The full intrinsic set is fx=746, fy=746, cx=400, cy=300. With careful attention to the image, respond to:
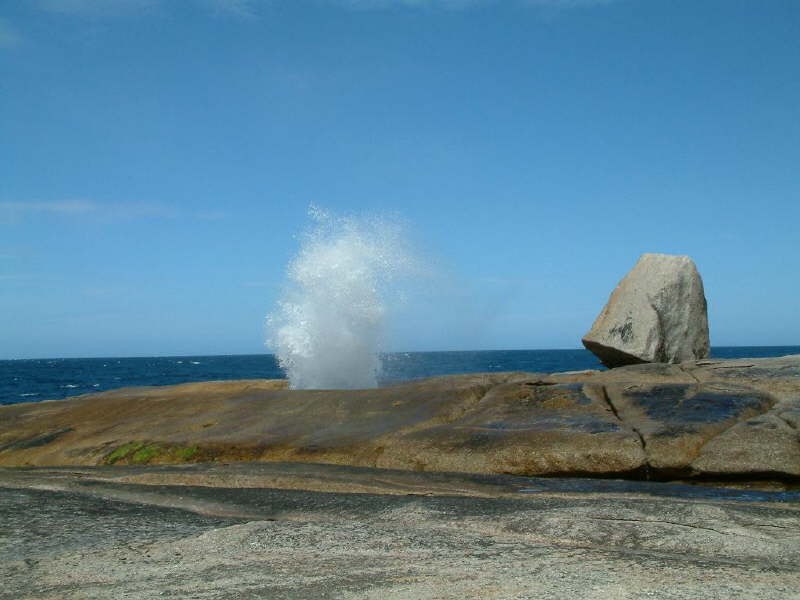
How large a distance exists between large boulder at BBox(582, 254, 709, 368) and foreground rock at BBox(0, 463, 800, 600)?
8.87 m

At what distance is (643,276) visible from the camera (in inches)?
699

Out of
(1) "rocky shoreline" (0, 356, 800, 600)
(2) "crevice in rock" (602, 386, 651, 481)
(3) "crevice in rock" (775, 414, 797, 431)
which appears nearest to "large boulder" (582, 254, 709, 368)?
(1) "rocky shoreline" (0, 356, 800, 600)

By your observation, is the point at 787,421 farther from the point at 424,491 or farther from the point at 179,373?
the point at 179,373

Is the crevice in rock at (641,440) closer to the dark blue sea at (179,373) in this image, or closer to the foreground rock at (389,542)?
the foreground rock at (389,542)

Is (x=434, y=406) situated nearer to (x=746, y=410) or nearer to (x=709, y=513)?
(x=746, y=410)

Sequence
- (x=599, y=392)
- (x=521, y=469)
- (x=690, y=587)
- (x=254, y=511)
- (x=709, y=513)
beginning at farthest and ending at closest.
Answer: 1. (x=599, y=392)
2. (x=521, y=469)
3. (x=254, y=511)
4. (x=709, y=513)
5. (x=690, y=587)

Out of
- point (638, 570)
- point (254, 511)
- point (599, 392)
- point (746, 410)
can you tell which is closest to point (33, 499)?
point (254, 511)

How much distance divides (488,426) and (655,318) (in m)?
7.69

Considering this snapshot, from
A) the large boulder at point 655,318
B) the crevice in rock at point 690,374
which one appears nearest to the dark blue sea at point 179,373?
the large boulder at point 655,318

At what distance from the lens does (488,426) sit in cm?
1102

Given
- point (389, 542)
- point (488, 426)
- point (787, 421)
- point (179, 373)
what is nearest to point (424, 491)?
point (389, 542)

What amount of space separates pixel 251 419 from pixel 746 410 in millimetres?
7844

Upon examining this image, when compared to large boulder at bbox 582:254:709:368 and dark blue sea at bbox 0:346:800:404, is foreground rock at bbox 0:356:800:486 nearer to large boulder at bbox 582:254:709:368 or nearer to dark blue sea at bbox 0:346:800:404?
large boulder at bbox 582:254:709:368

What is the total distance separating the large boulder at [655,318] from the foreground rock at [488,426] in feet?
8.73
